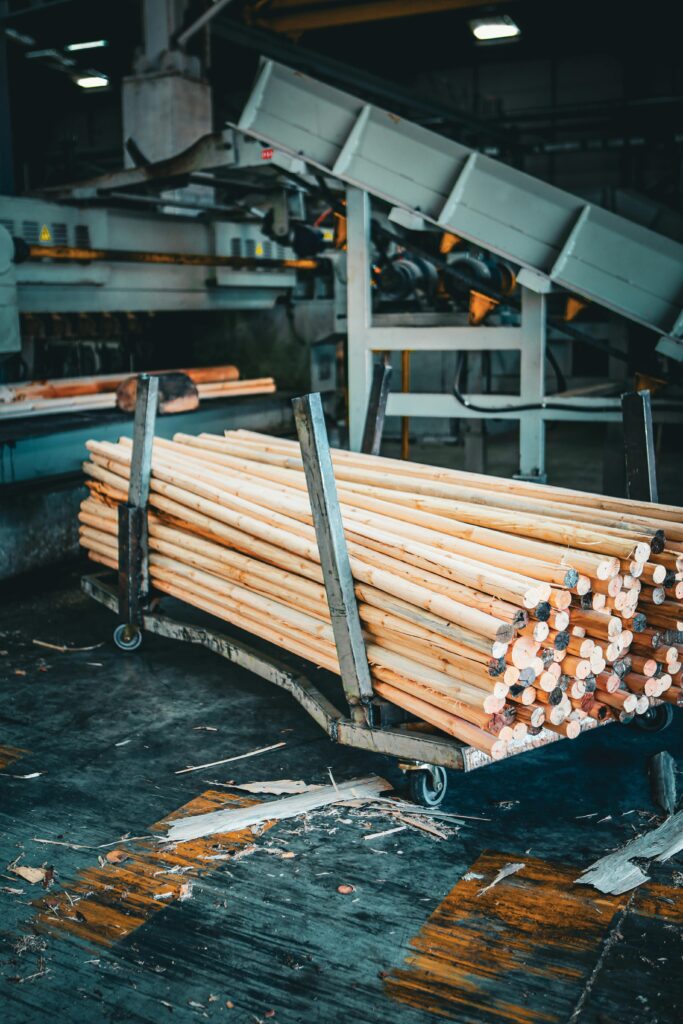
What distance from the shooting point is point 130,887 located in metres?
2.45

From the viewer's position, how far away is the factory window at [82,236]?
634 cm

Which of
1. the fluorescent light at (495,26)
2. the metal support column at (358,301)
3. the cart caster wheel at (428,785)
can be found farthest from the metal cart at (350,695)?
the fluorescent light at (495,26)

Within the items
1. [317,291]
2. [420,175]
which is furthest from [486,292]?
[317,291]

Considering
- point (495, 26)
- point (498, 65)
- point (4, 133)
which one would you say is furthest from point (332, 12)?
point (498, 65)

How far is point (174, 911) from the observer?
235 centimetres

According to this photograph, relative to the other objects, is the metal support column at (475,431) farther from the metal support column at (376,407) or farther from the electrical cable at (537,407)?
the metal support column at (376,407)

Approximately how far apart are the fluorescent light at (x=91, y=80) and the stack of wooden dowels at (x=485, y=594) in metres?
12.9

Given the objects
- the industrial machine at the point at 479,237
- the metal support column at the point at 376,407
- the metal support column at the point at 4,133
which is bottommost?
the metal support column at the point at 376,407

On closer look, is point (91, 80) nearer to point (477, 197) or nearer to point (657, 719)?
point (477, 197)

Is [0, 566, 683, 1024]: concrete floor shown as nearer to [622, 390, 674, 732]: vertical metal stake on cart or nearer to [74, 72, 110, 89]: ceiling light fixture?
[622, 390, 674, 732]: vertical metal stake on cart

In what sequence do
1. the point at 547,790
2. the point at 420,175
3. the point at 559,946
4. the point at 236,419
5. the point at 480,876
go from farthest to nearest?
the point at 236,419, the point at 420,175, the point at 547,790, the point at 480,876, the point at 559,946

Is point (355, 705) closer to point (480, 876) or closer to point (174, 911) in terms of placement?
point (480, 876)

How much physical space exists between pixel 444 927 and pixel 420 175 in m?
4.35

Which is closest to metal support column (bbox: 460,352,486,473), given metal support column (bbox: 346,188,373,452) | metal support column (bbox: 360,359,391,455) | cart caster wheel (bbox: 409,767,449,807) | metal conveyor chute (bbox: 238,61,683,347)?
metal support column (bbox: 346,188,373,452)
